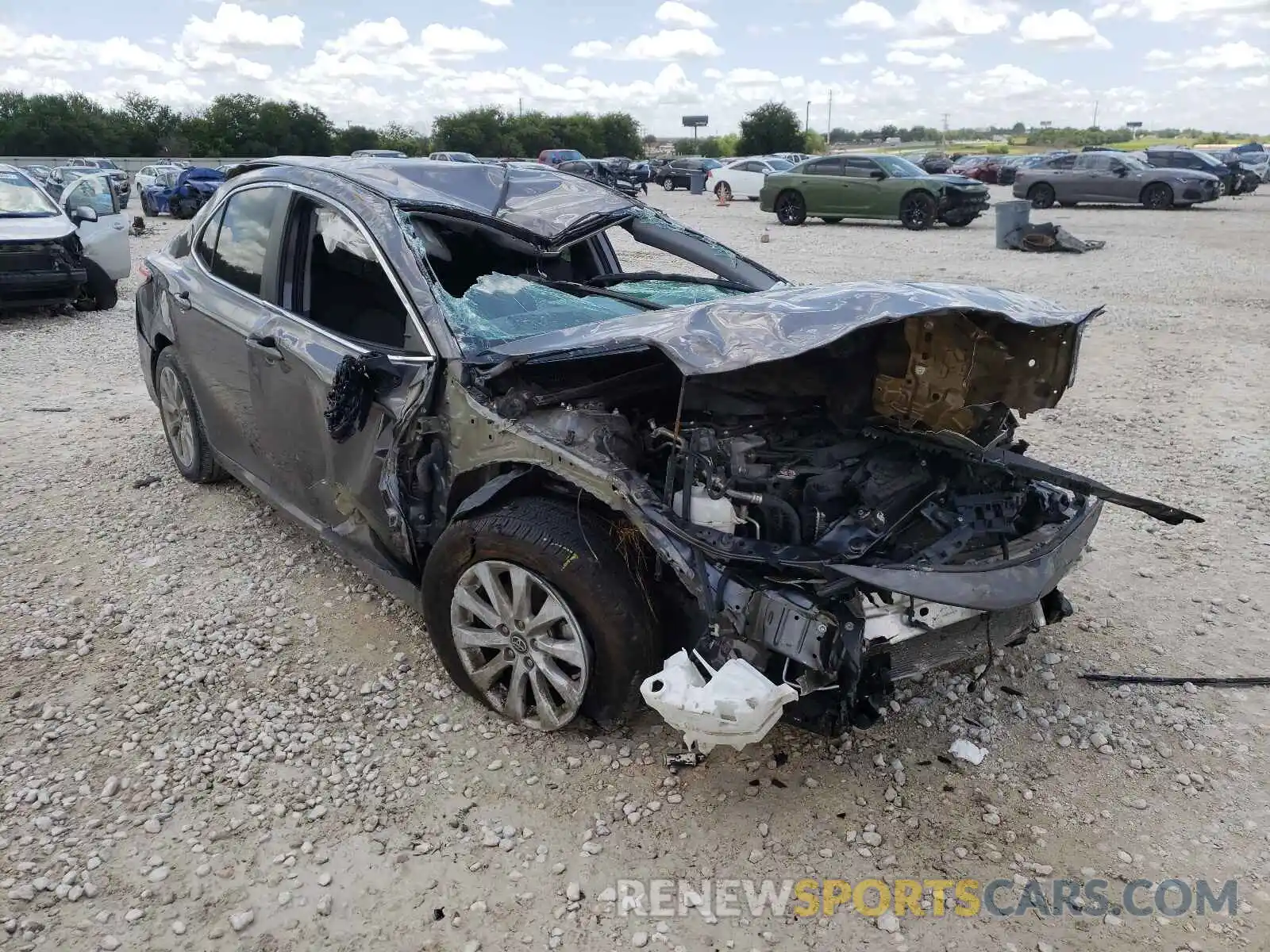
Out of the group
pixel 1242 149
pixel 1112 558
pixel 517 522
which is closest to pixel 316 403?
pixel 517 522

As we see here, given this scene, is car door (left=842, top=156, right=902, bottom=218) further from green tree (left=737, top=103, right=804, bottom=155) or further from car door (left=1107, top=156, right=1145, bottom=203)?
green tree (left=737, top=103, right=804, bottom=155)

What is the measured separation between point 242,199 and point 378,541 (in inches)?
74.6

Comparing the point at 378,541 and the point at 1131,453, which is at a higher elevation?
the point at 378,541

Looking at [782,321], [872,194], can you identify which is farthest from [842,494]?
[872,194]

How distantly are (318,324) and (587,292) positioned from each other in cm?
111

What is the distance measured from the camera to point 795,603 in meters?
2.48

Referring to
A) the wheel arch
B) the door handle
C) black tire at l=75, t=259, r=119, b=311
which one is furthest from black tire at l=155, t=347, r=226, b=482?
the wheel arch

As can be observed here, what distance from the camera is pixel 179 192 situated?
2362 cm

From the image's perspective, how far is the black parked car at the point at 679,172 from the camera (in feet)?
113

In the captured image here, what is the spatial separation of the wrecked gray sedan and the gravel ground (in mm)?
357

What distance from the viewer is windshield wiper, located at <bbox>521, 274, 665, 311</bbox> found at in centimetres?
384

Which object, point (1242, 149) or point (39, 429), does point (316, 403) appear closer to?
point (39, 429)

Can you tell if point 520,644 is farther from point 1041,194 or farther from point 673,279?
point 1041,194

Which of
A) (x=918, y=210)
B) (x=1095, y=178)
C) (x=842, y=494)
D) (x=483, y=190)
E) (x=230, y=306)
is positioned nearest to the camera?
(x=842, y=494)
